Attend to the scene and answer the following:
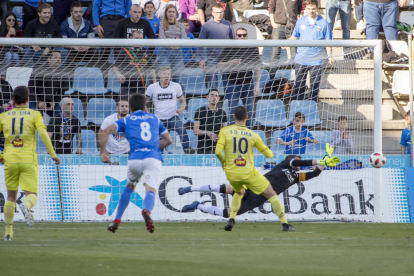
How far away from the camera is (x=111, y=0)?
1336cm

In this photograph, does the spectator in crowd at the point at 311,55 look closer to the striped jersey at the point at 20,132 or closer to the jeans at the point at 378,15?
the jeans at the point at 378,15

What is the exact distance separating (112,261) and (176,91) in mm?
6781

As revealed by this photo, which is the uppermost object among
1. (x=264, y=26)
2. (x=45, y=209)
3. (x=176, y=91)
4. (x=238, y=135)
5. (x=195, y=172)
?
(x=264, y=26)

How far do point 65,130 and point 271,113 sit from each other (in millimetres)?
4132

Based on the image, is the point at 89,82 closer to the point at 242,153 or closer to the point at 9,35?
the point at 9,35

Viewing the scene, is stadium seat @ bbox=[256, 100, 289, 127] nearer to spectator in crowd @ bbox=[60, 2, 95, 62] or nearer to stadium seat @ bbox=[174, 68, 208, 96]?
stadium seat @ bbox=[174, 68, 208, 96]

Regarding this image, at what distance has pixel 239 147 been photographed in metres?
8.07

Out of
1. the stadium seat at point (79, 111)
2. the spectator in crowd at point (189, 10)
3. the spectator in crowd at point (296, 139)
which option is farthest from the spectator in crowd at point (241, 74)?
the spectator in crowd at point (189, 10)

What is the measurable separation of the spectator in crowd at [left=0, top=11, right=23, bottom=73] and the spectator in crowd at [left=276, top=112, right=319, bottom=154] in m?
5.55

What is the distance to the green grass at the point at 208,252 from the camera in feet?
14.8

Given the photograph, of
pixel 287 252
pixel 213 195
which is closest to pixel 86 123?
pixel 213 195

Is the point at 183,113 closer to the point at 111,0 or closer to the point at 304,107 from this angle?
the point at 304,107

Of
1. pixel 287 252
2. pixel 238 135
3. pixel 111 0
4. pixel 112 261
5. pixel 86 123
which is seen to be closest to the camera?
pixel 112 261

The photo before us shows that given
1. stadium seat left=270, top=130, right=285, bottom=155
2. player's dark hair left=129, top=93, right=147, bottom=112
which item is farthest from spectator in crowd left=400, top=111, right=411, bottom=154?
player's dark hair left=129, top=93, right=147, bottom=112
